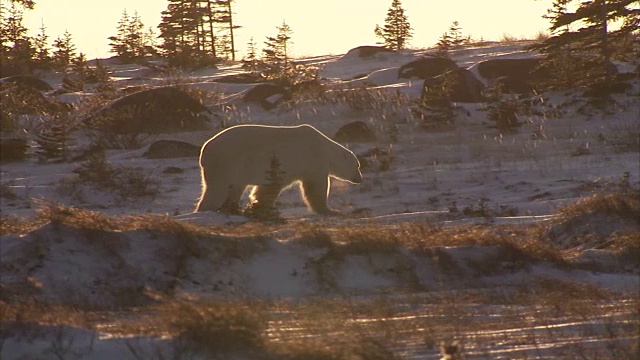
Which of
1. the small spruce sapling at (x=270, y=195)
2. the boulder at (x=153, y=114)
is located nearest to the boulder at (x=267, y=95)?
the boulder at (x=153, y=114)

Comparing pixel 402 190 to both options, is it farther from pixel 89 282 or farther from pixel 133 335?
pixel 133 335

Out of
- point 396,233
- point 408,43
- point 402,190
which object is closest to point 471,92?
point 402,190

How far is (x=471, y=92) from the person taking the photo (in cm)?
2658

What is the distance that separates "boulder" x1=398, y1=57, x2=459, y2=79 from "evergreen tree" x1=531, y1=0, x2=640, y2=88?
4.21 m

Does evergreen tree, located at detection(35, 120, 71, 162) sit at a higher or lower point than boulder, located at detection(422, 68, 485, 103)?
lower

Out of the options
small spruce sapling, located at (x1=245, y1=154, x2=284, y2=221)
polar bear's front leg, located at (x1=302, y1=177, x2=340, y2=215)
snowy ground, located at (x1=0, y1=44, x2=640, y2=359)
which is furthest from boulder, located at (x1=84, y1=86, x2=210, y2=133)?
small spruce sapling, located at (x1=245, y1=154, x2=284, y2=221)

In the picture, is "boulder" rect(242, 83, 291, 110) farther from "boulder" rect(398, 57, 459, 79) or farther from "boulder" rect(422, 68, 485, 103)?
"boulder" rect(398, 57, 459, 79)

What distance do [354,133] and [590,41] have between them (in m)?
7.54

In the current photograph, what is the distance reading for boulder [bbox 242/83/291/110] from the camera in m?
27.2

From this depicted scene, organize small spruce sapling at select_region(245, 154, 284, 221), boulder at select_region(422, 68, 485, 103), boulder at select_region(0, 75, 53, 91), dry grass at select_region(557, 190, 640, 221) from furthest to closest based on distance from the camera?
boulder at select_region(0, 75, 53, 91)
boulder at select_region(422, 68, 485, 103)
small spruce sapling at select_region(245, 154, 284, 221)
dry grass at select_region(557, 190, 640, 221)

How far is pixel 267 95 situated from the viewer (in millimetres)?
27984

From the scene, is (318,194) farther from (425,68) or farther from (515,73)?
(425,68)

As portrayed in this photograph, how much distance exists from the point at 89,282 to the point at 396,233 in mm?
2829

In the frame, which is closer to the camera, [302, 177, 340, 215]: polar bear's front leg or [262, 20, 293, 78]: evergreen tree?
[302, 177, 340, 215]: polar bear's front leg
